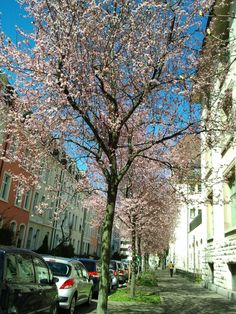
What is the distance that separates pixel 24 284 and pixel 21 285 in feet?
0.62

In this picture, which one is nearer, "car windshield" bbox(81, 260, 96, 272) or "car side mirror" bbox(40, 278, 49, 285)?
"car side mirror" bbox(40, 278, 49, 285)

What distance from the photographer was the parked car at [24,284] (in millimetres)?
5656

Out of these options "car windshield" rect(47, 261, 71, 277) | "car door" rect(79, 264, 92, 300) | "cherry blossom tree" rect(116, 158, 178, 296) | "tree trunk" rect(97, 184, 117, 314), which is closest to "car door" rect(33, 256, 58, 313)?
"tree trunk" rect(97, 184, 117, 314)

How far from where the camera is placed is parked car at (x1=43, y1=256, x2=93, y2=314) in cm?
1042

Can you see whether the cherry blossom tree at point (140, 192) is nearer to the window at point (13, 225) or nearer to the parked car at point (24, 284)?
Result: the parked car at point (24, 284)

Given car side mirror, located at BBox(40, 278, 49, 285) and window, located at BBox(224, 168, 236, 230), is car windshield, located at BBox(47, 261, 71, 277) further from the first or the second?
window, located at BBox(224, 168, 236, 230)

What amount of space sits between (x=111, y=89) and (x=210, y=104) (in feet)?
10.0

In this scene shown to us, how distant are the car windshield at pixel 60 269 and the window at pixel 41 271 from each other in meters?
3.03

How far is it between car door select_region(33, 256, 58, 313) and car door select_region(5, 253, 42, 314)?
0.23m

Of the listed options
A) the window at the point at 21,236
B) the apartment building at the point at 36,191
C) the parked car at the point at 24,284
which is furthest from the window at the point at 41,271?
the window at the point at 21,236

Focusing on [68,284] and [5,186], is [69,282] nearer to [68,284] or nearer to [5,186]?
[68,284]

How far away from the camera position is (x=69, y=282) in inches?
423

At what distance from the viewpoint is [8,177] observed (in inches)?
1180

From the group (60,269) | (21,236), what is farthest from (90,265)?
(21,236)
